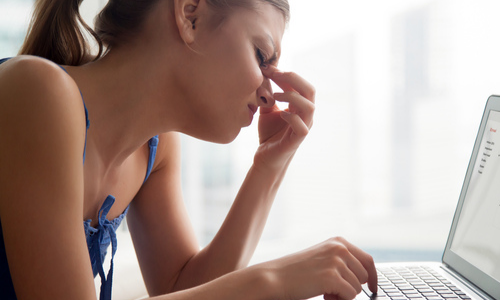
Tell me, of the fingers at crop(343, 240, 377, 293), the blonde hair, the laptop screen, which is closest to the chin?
the blonde hair

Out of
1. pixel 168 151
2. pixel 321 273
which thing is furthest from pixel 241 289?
pixel 168 151

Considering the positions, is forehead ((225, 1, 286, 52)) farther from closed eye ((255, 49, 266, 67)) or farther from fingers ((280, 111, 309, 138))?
fingers ((280, 111, 309, 138))

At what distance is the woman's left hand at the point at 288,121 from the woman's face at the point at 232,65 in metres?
0.06

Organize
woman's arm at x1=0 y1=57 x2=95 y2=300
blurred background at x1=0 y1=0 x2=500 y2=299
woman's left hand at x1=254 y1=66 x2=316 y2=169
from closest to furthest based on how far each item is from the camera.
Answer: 1. woman's arm at x1=0 y1=57 x2=95 y2=300
2. woman's left hand at x1=254 y1=66 x2=316 y2=169
3. blurred background at x1=0 y1=0 x2=500 y2=299

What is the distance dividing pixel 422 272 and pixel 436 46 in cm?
213

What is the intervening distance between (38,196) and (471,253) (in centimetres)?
71

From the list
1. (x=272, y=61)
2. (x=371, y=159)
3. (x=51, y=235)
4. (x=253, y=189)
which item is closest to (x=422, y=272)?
(x=253, y=189)

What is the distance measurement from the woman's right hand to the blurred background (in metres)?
1.87

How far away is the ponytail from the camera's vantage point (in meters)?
0.87

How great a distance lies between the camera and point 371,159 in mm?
2871

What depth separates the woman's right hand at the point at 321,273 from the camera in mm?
653

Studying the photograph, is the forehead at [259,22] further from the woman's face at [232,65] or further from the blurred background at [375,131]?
the blurred background at [375,131]

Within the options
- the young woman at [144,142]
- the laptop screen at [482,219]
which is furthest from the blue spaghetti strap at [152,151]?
the laptop screen at [482,219]

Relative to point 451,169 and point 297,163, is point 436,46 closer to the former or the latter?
point 451,169
